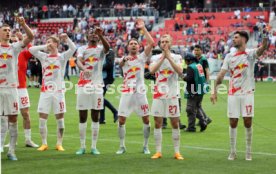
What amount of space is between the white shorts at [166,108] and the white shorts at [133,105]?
0.61m

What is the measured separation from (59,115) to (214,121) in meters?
7.11

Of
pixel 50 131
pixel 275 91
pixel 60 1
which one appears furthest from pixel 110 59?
pixel 60 1

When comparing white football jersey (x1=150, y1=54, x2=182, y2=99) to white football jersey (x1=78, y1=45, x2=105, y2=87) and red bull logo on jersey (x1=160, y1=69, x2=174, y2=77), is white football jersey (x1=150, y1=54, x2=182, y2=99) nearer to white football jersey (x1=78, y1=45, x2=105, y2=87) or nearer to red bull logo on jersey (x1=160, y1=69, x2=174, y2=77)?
red bull logo on jersey (x1=160, y1=69, x2=174, y2=77)

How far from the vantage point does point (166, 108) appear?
13.2 metres

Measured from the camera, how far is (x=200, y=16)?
54844 mm

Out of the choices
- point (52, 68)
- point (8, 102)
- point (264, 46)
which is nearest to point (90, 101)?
point (52, 68)

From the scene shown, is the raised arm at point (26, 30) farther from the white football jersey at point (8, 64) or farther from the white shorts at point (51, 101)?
the white shorts at point (51, 101)

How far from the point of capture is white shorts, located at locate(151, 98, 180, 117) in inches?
517

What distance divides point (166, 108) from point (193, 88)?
4527 mm

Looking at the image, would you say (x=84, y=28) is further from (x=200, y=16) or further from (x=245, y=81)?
(x=245, y=81)

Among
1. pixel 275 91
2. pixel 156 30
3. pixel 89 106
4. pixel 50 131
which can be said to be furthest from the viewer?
pixel 156 30

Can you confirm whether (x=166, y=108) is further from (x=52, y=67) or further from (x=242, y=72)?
(x=52, y=67)

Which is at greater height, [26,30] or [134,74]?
[26,30]

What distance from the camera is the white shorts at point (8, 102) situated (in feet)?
42.3
